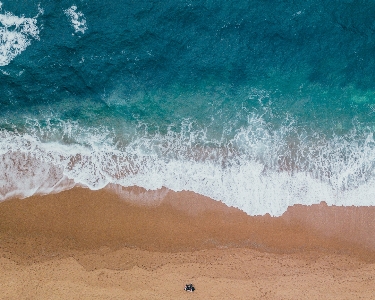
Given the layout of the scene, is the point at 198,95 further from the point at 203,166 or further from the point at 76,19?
the point at 76,19

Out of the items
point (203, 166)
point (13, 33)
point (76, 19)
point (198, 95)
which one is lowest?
point (203, 166)

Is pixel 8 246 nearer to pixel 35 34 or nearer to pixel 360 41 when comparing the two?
pixel 35 34

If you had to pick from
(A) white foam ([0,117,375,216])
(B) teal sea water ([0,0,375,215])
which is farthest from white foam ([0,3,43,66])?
(A) white foam ([0,117,375,216])

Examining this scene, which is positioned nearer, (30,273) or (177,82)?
(30,273)

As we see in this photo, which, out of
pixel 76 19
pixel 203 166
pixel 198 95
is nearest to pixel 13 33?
pixel 76 19

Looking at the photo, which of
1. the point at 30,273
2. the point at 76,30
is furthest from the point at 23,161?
the point at 76,30

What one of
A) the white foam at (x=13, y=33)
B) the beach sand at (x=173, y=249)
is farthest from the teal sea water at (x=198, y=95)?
the beach sand at (x=173, y=249)
